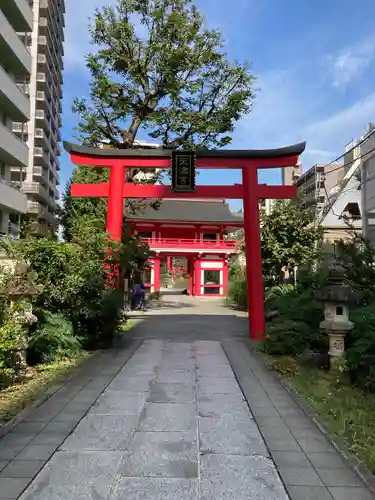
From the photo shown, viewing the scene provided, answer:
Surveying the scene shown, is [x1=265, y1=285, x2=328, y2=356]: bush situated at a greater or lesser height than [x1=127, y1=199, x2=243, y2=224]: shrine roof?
lesser

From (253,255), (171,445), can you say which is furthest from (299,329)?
(171,445)

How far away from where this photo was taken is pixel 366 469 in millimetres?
3213

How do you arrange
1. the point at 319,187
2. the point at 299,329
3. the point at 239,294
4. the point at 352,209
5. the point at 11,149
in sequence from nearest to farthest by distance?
the point at 299,329, the point at 11,149, the point at 239,294, the point at 352,209, the point at 319,187

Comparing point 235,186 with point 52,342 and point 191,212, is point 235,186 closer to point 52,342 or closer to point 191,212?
point 52,342

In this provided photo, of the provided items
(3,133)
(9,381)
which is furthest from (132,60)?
(9,381)

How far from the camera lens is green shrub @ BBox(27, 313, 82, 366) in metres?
6.99

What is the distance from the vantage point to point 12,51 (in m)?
20.5

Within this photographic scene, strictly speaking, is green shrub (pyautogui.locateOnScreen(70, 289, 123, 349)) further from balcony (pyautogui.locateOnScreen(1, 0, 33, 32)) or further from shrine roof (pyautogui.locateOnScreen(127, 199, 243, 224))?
shrine roof (pyautogui.locateOnScreen(127, 199, 243, 224))

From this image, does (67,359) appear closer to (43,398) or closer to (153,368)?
(153,368)

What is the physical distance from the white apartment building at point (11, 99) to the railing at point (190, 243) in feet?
31.0

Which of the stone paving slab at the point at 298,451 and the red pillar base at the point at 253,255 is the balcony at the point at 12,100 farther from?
the stone paving slab at the point at 298,451

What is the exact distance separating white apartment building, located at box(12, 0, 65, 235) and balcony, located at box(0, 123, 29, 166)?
618 inches

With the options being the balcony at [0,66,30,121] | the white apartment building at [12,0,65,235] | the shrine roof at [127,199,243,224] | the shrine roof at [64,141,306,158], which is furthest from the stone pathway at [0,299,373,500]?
the white apartment building at [12,0,65,235]

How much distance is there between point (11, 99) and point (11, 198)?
444 centimetres
